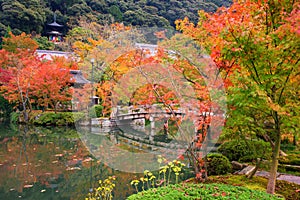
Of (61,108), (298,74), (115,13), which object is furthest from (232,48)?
(115,13)

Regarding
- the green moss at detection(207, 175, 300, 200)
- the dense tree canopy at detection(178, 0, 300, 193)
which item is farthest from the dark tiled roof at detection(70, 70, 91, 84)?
the dense tree canopy at detection(178, 0, 300, 193)

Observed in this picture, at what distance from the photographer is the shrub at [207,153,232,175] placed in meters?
5.62

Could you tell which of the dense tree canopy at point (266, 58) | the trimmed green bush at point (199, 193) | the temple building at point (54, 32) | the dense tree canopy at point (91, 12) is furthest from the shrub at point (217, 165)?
the temple building at point (54, 32)

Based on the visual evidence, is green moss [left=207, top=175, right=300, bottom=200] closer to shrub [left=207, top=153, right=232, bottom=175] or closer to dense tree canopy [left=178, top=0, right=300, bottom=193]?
shrub [left=207, top=153, right=232, bottom=175]

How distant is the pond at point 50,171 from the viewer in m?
5.35

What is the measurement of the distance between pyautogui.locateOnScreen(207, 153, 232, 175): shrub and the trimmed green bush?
2452 millimetres

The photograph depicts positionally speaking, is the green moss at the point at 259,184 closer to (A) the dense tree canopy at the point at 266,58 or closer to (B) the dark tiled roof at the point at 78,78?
(A) the dense tree canopy at the point at 266,58

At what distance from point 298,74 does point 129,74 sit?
3.55m

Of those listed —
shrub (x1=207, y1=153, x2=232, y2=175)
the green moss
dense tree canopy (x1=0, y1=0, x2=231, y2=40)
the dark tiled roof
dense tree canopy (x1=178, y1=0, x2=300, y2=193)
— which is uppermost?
dense tree canopy (x1=0, y1=0, x2=231, y2=40)

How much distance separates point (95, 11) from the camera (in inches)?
1142

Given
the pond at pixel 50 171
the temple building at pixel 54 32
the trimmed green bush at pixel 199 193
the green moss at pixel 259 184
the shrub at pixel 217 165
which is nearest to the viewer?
the trimmed green bush at pixel 199 193

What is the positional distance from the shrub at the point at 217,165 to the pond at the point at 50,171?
1634 mm

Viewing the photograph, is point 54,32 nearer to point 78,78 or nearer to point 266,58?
point 78,78

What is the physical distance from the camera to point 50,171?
6711mm
